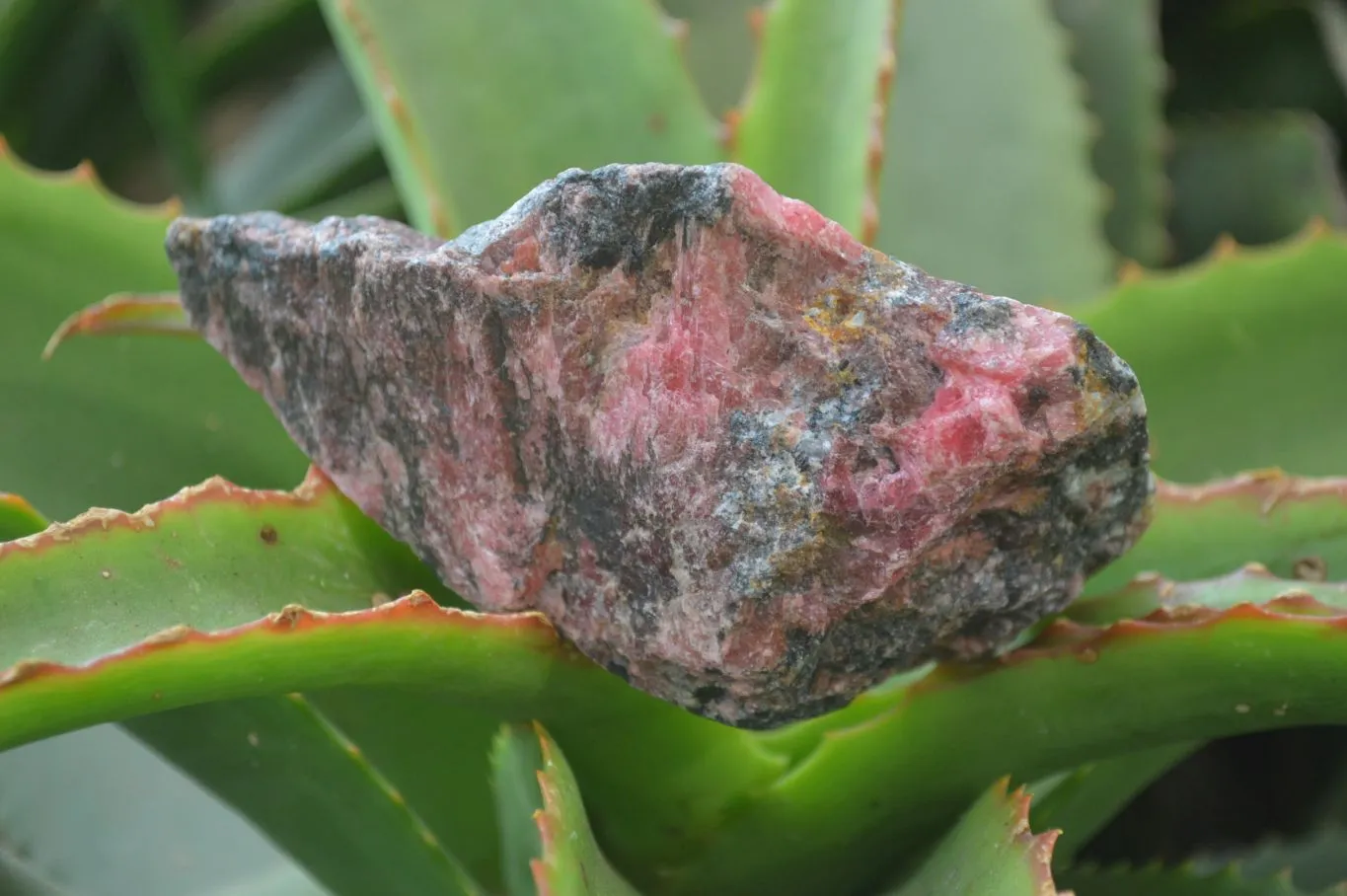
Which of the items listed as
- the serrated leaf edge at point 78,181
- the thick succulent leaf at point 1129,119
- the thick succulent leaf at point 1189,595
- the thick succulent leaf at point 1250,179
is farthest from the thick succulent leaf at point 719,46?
the thick succulent leaf at point 1189,595

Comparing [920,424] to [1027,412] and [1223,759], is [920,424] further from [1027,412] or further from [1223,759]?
[1223,759]

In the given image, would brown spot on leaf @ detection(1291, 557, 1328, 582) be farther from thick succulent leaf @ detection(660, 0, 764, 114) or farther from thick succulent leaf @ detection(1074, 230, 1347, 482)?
thick succulent leaf @ detection(660, 0, 764, 114)

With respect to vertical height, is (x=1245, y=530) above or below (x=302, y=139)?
below

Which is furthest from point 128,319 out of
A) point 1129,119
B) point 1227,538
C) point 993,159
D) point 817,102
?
point 1129,119

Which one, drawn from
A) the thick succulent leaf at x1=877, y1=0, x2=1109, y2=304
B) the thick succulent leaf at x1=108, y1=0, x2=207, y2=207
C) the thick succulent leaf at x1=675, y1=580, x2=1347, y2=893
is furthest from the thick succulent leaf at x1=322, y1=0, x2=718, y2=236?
the thick succulent leaf at x1=108, y1=0, x2=207, y2=207

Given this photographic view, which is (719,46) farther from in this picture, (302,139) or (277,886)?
(277,886)
